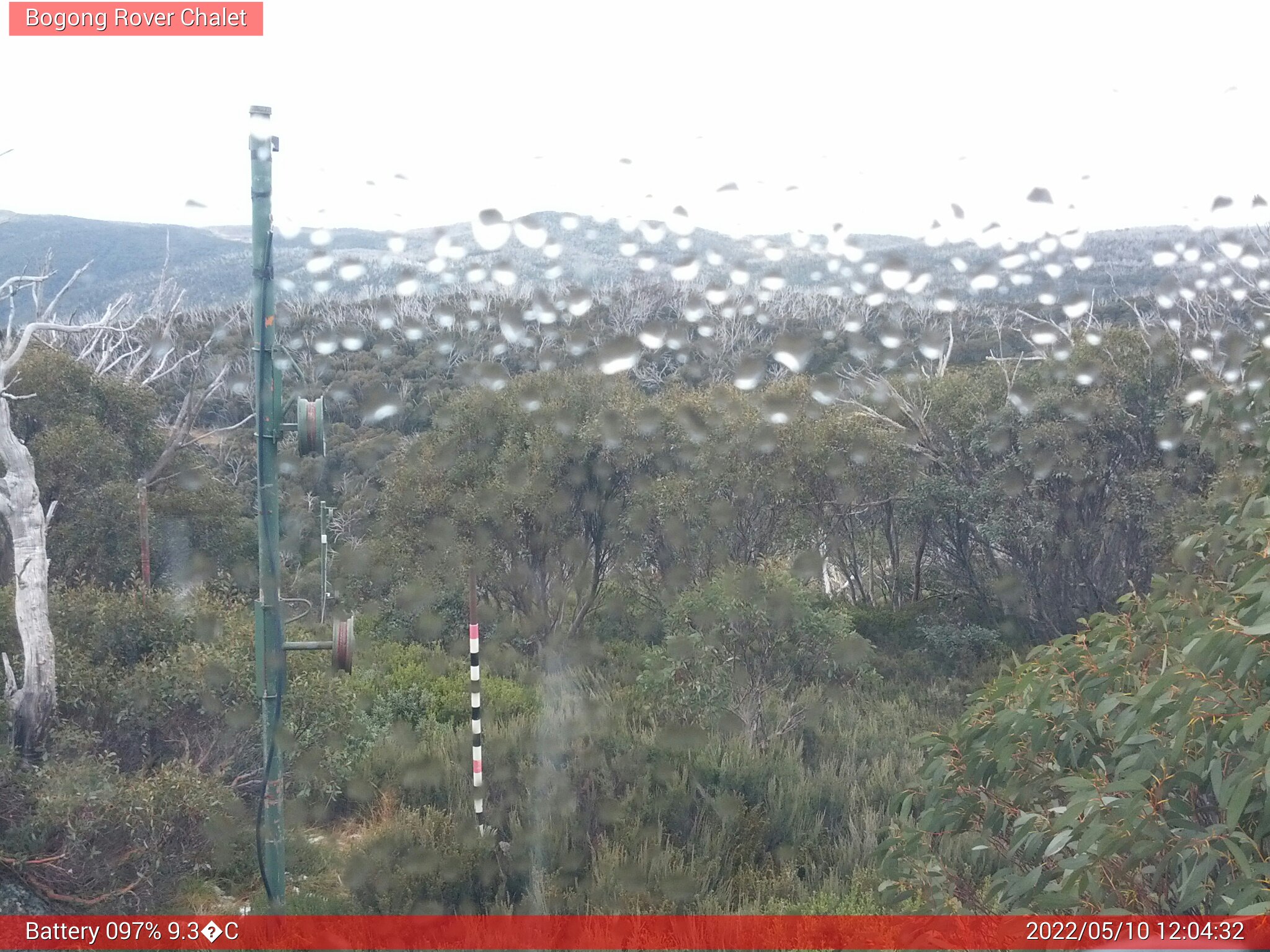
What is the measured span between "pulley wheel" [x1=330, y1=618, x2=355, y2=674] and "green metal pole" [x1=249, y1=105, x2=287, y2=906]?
0.33 meters

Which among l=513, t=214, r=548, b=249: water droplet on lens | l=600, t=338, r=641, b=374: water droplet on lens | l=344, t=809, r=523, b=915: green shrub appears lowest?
l=344, t=809, r=523, b=915: green shrub

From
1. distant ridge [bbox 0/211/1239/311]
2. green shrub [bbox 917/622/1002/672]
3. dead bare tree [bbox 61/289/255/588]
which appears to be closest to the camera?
dead bare tree [bbox 61/289/255/588]

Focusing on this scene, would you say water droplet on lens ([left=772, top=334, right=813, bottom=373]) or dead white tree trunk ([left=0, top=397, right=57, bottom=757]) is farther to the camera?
water droplet on lens ([left=772, top=334, right=813, bottom=373])

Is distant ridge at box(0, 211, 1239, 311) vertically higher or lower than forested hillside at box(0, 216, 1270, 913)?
higher

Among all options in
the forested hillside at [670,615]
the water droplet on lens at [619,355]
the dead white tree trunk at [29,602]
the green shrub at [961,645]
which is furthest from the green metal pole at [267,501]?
the green shrub at [961,645]

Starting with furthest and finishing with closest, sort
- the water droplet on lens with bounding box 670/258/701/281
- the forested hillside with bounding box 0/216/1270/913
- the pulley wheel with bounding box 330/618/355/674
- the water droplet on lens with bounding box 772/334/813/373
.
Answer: the water droplet on lens with bounding box 670/258/701/281 < the water droplet on lens with bounding box 772/334/813/373 < the pulley wheel with bounding box 330/618/355/674 < the forested hillside with bounding box 0/216/1270/913

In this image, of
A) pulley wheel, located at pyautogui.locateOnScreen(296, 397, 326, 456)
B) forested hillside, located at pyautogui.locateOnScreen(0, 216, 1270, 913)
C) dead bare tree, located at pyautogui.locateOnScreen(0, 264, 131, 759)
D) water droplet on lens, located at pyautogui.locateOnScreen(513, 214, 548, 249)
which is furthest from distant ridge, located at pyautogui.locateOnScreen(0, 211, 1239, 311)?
pulley wheel, located at pyautogui.locateOnScreen(296, 397, 326, 456)

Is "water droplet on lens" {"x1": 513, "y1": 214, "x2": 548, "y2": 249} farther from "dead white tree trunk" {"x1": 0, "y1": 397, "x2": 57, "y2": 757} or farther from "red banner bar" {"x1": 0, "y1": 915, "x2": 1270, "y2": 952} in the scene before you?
"red banner bar" {"x1": 0, "y1": 915, "x2": 1270, "y2": 952}

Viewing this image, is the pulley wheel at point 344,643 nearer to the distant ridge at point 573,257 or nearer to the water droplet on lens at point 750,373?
the water droplet on lens at point 750,373

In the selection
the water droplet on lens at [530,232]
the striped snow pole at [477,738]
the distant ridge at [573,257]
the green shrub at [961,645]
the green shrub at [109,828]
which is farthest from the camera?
the distant ridge at [573,257]

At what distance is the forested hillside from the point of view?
3223 millimetres

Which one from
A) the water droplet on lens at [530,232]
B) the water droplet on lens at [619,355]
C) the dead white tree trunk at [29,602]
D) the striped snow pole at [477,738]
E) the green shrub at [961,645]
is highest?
the water droplet on lens at [530,232]

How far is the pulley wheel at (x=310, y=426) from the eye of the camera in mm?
4207

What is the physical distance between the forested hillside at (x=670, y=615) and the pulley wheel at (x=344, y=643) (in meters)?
1.56
